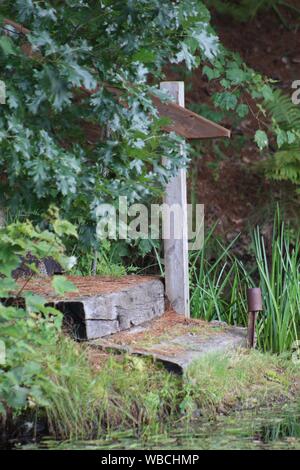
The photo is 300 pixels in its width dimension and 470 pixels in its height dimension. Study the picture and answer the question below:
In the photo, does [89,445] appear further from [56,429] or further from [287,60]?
[287,60]

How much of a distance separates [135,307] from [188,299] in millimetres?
652

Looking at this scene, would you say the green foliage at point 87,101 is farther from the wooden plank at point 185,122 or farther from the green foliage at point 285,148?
the green foliage at point 285,148

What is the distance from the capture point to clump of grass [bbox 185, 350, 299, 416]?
528 centimetres

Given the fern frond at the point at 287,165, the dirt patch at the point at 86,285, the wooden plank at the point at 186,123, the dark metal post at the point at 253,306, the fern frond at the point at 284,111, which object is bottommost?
the dark metal post at the point at 253,306

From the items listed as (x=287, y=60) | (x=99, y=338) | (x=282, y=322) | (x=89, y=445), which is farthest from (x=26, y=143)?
(x=287, y=60)

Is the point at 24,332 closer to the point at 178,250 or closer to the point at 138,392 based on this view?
the point at 138,392

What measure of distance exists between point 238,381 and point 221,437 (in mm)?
880

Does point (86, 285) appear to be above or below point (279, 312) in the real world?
above

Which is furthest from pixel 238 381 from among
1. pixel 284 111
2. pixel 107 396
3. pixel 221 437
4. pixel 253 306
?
pixel 284 111

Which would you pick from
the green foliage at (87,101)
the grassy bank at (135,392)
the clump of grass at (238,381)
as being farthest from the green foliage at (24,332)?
the clump of grass at (238,381)

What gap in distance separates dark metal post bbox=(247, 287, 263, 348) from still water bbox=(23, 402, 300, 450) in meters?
1.06

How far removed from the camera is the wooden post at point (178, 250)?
6512mm

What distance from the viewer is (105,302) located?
571 cm

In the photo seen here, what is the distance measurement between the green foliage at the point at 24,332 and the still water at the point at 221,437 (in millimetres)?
282
